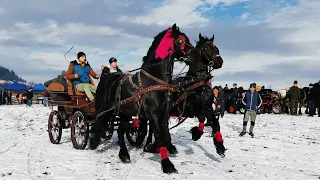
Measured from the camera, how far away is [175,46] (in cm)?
734

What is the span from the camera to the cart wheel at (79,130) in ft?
32.0

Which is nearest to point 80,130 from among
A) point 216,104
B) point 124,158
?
point 124,158

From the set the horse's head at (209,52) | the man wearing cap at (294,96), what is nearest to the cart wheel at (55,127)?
the horse's head at (209,52)

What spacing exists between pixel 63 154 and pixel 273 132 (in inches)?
366

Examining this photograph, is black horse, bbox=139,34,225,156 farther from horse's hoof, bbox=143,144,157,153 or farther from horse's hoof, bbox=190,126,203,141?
horse's hoof, bbox=143,144,157,153

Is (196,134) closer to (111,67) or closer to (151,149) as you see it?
(151,149)

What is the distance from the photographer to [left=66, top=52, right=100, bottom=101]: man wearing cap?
10.2 m

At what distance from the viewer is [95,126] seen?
9.30 m

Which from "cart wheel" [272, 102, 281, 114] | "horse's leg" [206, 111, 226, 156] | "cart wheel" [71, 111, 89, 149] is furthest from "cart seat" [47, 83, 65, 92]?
"cart wheel" [272, 102, 281, 114]

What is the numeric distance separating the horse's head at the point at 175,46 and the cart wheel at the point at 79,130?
3.51 metres

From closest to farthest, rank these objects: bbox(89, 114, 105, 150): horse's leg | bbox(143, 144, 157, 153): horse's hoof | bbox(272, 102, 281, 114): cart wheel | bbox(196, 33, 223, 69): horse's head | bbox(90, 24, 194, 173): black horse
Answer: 1. bbox(90, 24, 194, 173): black horse
2. bbox(196, 33, 223, 69): horse's head
3. bbox(143, 144, 157, 153): horse's hoof
4. bbox(89, 114, 105, 150): horse's leg
5. bbox(272, 102, 281, 114): cart wheel

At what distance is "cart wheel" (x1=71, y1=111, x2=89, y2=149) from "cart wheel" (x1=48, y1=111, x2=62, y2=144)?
870 millimetres

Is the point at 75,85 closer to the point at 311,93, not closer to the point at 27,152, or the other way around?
the point at 27,152

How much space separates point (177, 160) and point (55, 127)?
449 centimetres
